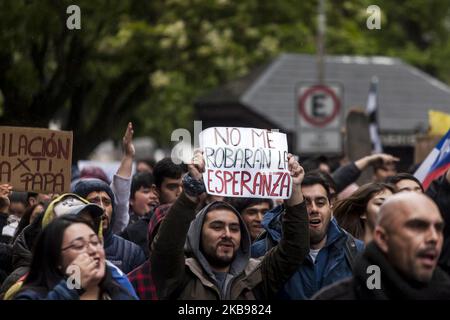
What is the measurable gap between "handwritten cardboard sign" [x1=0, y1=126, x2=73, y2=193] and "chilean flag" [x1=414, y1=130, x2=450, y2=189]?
7.98 feet

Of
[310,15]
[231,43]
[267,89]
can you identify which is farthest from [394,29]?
[231,43]

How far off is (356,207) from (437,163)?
1767 millimetres

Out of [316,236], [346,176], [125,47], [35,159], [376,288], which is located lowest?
[376,288]

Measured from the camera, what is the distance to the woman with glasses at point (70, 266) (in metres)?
6.18

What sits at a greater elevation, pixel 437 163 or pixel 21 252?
pixel 437 163

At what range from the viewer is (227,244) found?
24.3 feet

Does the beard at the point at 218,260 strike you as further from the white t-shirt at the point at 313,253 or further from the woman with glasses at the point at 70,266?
the woman with glasses at the point at 70,266

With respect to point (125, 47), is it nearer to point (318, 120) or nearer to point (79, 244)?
point (318, 120)

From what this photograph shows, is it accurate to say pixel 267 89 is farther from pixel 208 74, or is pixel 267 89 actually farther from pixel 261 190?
pixel 261 190

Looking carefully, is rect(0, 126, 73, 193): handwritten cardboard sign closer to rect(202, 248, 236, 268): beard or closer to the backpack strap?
rect(202, 248, 236, 268): beard

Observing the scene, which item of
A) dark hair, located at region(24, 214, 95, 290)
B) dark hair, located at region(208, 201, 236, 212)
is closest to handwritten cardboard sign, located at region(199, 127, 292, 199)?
dark hair, located at region(208, 201, 236, 212)

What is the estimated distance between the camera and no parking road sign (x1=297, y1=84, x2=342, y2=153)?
54.7 feet

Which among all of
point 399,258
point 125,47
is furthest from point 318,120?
point 399,258
